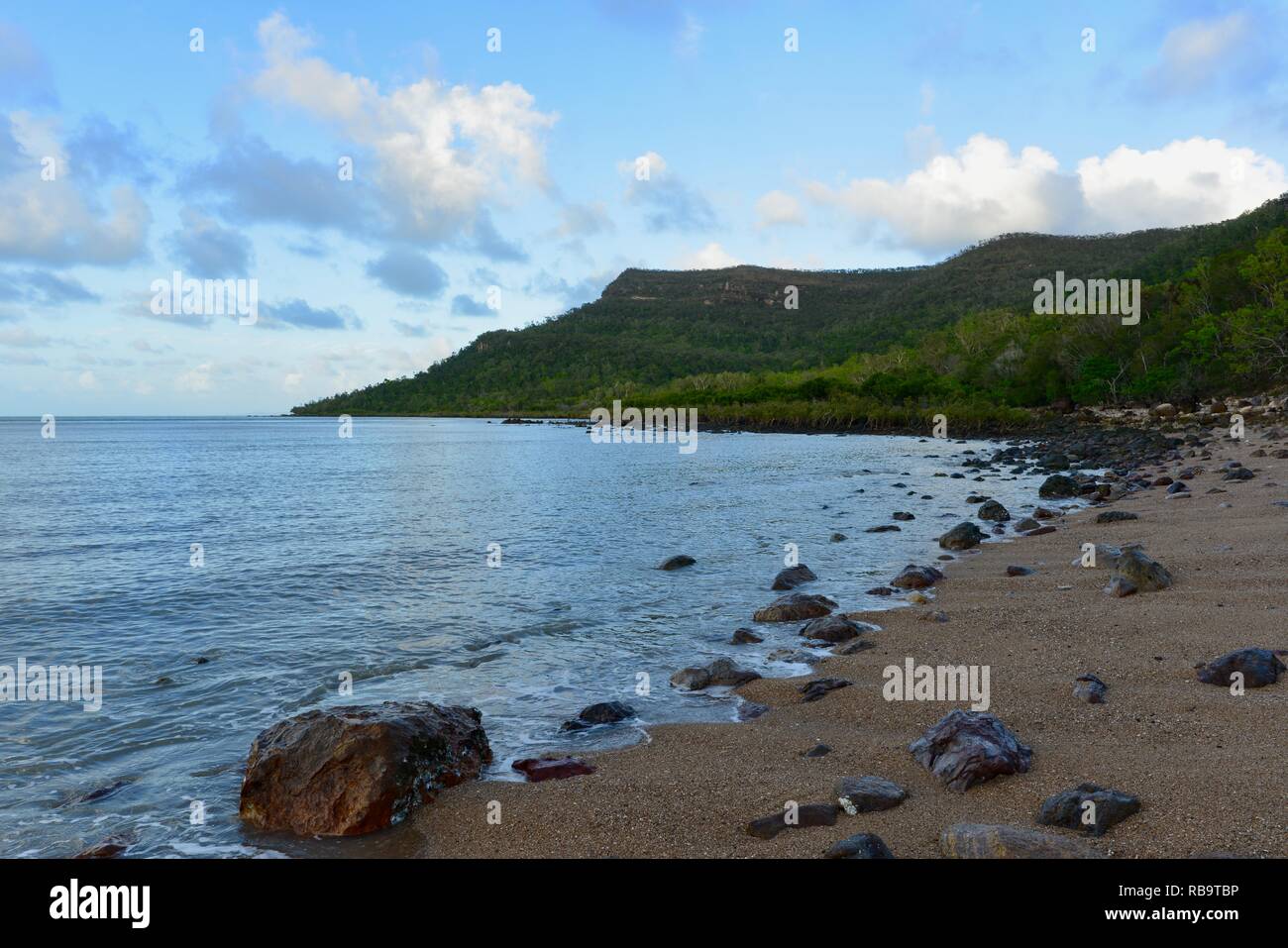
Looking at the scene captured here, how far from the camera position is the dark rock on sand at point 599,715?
329 inches

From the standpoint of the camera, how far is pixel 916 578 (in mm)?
14367

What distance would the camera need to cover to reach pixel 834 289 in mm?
182750

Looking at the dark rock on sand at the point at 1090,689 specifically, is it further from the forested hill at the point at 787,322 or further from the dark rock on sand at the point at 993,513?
the forested hill at the point at 787,322

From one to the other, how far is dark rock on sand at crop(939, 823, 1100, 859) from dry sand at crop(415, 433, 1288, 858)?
144 millimetres

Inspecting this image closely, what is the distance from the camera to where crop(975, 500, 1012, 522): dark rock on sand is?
21.6 m

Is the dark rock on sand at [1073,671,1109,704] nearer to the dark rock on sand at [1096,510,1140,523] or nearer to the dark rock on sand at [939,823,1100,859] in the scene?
the dark rock on sand at [939,823,1100,859]

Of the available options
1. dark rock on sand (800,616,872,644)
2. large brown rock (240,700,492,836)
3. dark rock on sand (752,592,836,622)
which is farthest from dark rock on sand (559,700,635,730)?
dark rock on sand (752,592,836,622)

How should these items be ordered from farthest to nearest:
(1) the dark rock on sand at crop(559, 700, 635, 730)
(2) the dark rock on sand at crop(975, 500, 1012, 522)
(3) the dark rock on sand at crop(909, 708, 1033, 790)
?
(2) the dark rock on sand at crop(975, 500, 1012, 522)
(1) the dark rock on sand at crop(559, 700, 635, 730)
(3) the dark rock on sand at crop(909, 708, 1033, 790)

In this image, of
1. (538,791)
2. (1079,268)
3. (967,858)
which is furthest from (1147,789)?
(1079,268)

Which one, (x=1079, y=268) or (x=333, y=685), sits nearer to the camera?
(x=333, y=685)
